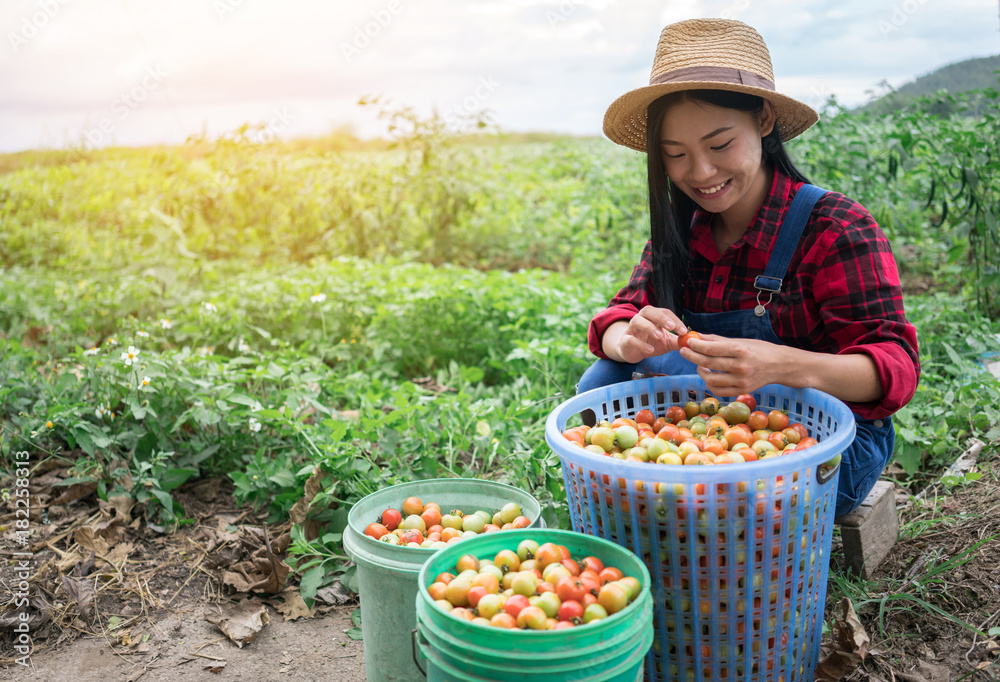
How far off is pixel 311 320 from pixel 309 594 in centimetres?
233

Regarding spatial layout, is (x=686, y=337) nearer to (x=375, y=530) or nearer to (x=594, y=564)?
(x=594, y=564)

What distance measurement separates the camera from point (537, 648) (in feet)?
4.11

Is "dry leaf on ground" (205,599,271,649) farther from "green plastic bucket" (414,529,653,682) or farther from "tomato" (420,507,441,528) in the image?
"green plastic bucket" (414,529,653,682)

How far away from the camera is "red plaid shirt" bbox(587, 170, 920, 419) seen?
1.78 metres

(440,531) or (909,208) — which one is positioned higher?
(909,208)

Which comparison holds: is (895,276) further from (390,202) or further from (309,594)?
(390,202)

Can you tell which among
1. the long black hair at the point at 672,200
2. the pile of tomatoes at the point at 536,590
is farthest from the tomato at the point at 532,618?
the long black hair at the point at 672,200

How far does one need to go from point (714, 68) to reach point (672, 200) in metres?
0.45

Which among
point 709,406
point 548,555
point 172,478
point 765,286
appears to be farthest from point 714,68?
point 172,478

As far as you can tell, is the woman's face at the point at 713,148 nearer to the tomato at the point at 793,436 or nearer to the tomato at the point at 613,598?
the tomato at the point at 793,436

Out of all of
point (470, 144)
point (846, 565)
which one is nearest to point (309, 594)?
point (846, 565)

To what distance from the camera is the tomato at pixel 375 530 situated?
1.90 metres

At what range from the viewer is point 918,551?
2227 mm

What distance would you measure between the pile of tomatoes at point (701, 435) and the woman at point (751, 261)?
0.12 m
